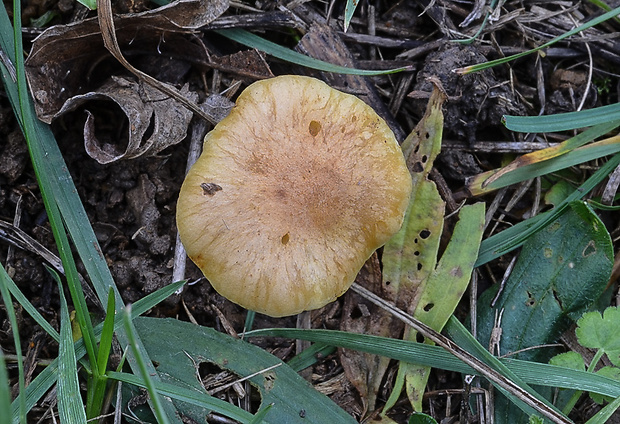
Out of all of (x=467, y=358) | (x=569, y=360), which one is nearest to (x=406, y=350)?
(x=467, y=358)

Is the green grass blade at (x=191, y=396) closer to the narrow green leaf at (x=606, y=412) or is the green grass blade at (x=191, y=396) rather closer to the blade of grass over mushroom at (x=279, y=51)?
the narrow green leaf at (x=606, y=412)

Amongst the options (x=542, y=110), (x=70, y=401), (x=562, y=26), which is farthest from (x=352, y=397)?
(x=562, y=26)

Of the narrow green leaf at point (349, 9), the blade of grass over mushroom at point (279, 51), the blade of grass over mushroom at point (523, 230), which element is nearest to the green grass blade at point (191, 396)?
the blade of grass over mushroom at point (523, 230)

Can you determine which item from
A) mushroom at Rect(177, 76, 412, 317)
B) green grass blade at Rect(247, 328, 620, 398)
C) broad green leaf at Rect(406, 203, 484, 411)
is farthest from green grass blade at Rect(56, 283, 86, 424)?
broad green leaf at Rect(406, 203, 484, 411)

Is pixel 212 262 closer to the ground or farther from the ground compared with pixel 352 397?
farther from the ground

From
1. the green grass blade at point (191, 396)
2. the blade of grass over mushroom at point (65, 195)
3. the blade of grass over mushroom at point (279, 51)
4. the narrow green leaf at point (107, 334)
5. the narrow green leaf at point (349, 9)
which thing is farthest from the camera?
the blade of grass over mushroom at point (279, 51)

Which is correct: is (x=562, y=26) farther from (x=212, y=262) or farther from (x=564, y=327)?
(x=212, y=262)
